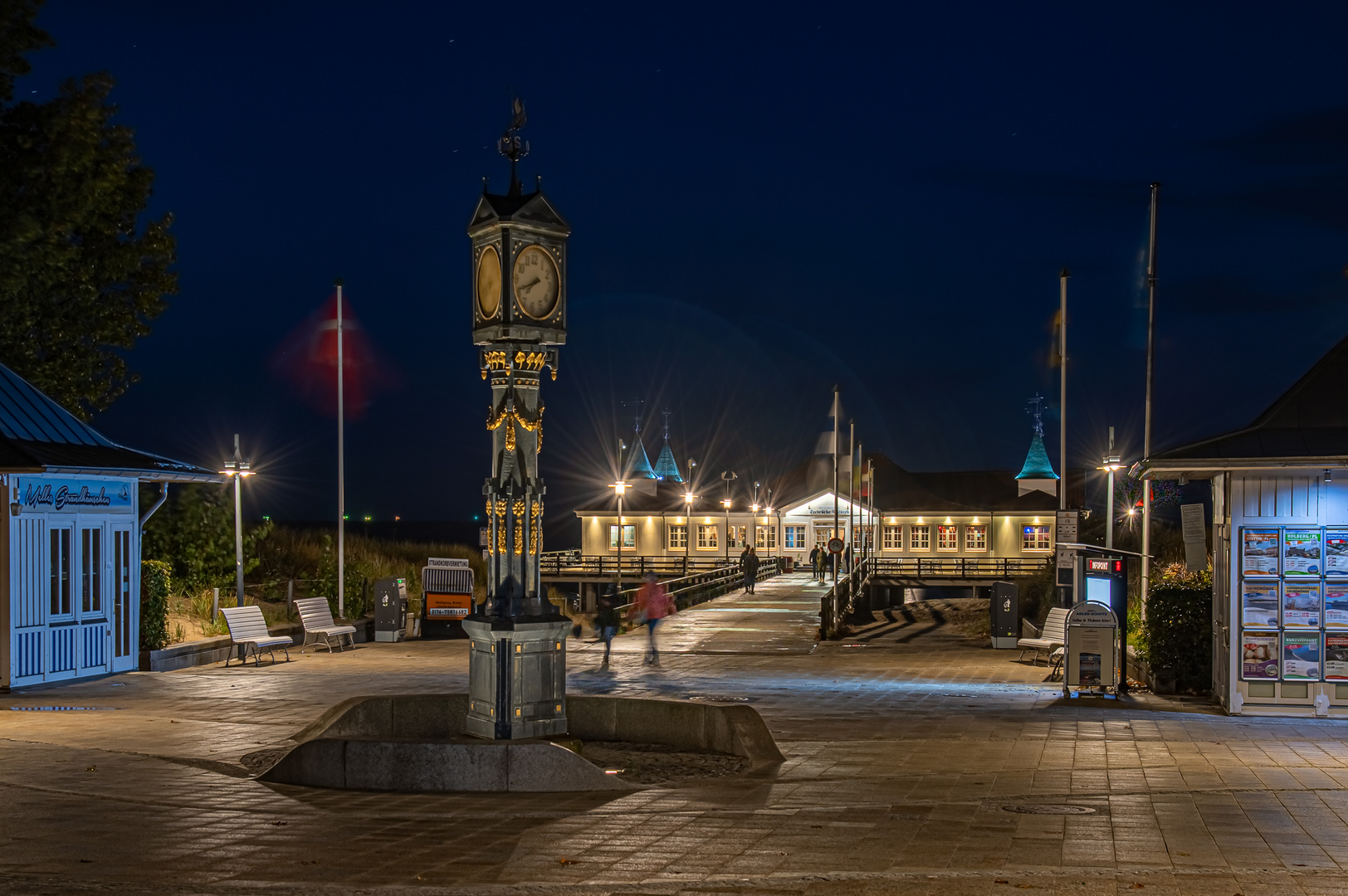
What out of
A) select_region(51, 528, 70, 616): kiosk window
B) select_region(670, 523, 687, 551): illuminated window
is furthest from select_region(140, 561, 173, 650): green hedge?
select_region(670, 523, 687, 551): illuminated window

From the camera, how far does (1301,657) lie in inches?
570

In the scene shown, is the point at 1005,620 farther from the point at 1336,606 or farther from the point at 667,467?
the point at 667,467

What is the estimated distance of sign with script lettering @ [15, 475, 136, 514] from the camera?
17.1 metres

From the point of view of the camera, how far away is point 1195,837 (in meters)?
8.15

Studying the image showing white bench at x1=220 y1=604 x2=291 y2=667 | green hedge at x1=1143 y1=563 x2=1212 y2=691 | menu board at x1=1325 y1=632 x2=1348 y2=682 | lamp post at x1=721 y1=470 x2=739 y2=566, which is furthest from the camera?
lamp post at x1=721 y1=470 x2=739 y2=566

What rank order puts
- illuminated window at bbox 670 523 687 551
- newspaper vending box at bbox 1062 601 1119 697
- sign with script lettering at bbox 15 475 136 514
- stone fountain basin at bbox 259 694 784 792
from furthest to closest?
1. illuminated window at bbox 670 523 687 551
2. sign with script lettering at bbox 15 475 136 514
3. newspaper vending box at bbox 1062 601 1119 697
4. stone fountain basin at bbox 259 694 784 792

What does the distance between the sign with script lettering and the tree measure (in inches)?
258

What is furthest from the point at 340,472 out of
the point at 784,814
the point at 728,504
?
the point at 728,504

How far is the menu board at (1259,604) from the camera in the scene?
14570 mm

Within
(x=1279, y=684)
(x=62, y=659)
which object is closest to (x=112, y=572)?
(x=62, y=659)

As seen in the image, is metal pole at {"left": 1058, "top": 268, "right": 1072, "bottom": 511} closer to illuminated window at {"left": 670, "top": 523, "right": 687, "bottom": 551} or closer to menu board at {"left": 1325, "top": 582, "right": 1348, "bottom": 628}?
menu board at {"left": 1325, "top": 582, "right": 1348, "bottom": 628}

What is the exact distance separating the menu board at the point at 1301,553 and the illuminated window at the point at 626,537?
58.9 metres

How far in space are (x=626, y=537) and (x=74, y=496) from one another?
56797 millimetres

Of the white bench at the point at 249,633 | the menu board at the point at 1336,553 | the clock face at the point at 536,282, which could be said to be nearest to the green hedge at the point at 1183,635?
the menu board at the point at 1336,553
